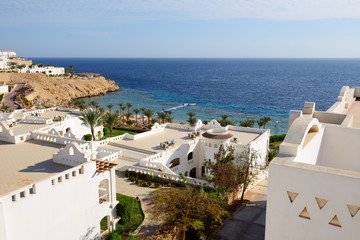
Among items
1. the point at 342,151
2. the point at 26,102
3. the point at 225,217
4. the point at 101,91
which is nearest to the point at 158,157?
the point at 225,217

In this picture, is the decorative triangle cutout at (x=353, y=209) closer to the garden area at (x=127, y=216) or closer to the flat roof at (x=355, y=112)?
the flat roof at (x=355, y=112)

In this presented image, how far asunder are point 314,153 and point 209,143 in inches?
867

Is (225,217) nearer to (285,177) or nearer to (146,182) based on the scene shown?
(146,182)

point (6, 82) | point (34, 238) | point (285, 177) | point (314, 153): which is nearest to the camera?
point (285, 177)

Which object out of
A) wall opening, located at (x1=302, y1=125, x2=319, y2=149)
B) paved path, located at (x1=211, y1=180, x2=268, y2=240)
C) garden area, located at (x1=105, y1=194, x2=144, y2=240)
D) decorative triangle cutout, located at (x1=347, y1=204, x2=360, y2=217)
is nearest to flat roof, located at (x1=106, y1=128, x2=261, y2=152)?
paved path, located at (x1=211, y1=180, x2=268, y2=240)

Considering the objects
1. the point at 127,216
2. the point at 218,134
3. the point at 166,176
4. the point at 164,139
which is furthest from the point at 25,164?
the point at 218,134

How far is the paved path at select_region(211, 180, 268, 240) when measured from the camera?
68.8 feet

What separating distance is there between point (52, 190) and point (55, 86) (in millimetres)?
108336

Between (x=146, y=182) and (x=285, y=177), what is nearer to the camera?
(x=285, y=177)

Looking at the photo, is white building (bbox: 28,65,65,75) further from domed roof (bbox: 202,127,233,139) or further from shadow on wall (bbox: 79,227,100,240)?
shadow on wall (bbox: 79,227,100,240)

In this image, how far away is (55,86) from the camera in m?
114

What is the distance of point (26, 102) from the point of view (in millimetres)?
82062

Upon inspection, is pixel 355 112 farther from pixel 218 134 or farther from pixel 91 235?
pixel 91 235

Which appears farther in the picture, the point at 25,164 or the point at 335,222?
the point at 25,164
